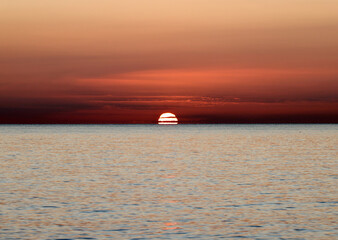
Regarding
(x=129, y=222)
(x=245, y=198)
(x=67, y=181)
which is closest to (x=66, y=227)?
(x=129, y=222)

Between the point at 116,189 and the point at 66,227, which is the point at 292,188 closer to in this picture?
the point at 116,189

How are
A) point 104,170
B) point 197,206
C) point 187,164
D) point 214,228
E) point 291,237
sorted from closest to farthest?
1. point 291,237
2. point 214,228
3. point 197,206
4. point 104,170
5. point 187,164

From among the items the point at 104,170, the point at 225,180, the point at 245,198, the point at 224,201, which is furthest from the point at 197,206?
the point at 104,170

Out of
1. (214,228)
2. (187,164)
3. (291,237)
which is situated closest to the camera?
(291,237)

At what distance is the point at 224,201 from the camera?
1204 inches

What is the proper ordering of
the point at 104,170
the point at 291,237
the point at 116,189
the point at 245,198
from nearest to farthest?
the point at 291,237 < the point at 245,198 < the point at 116,189 < the point at 104,170

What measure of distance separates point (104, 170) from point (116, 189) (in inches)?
579

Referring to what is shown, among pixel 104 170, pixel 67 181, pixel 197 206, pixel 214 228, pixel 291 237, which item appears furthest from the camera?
pixel 104 170

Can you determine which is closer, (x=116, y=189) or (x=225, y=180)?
(x=116, y=189)

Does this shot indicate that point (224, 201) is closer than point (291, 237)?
No

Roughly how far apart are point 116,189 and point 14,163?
25545 millimetres

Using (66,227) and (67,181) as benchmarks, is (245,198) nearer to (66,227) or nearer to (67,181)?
(66,227)

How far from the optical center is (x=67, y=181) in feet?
135

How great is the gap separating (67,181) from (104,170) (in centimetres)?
967
